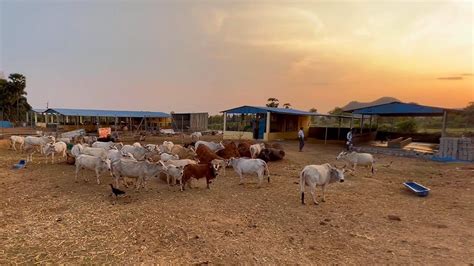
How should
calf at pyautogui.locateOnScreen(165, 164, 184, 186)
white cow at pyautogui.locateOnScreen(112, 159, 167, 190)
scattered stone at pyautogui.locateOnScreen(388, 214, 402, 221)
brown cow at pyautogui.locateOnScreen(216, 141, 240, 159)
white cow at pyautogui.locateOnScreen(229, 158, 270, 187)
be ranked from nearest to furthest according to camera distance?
scattered stone at pyautogui.locateOnScreen(388, 214, 402, 221)
white cow at pyautogui.locateOnScreen(112, 159, 167, 190)
calf at pyautogui.locateOnScreen(165, 164, 184, 186)
white cow at pyautogui.locateOnScreen(229, 158, 270, 187)
brown cow at pyautogui.locateOnScreen(216, 141, 240, 159)

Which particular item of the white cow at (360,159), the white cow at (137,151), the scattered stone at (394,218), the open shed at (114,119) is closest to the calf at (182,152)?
the white cow at (137,151)

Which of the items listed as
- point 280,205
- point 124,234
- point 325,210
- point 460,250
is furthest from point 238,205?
point 460,250

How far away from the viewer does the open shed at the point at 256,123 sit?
3161 centimetres

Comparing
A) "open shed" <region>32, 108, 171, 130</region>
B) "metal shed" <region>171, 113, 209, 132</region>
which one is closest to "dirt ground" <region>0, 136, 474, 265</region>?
"open shed" <region>32, 108, 171, 130</region>

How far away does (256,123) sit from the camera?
32.5 metres

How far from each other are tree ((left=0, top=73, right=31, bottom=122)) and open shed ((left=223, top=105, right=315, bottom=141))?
45.4 m

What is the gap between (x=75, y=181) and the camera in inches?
472

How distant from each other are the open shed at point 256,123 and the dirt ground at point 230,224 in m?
19.3

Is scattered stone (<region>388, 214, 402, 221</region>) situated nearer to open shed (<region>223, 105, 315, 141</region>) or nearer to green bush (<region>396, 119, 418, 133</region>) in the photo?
open shed (<region>223, 105, 315, 141</region>)

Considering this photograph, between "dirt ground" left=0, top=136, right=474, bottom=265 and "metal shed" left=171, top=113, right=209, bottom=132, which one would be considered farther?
"metal shed" left=171, top=113, right=209, bottom=132

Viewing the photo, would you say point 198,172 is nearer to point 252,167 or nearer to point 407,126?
point 252,167

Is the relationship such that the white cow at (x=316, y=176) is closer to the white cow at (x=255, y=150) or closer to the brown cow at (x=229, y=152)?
the brown cow at (x=229, y=152)

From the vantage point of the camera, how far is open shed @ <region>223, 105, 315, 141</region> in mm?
31606

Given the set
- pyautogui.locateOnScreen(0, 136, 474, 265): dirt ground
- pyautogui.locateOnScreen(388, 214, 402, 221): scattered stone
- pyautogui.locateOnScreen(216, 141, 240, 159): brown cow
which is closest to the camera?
pyautogui.locateOnScreen(0, 136, 474, 265): dirt ground
